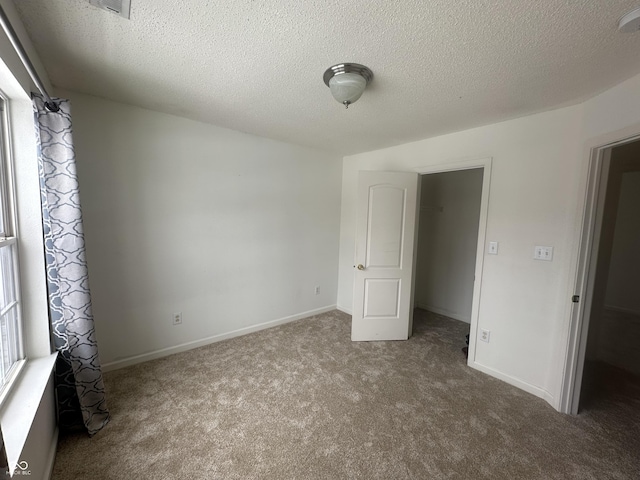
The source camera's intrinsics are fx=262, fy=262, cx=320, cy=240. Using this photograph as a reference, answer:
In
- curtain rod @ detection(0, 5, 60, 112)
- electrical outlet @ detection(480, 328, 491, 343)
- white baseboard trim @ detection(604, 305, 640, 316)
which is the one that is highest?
curtain rod @ detection(0, 5, 60, 112)

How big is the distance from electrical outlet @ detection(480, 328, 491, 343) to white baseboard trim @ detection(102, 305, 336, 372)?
2000 mm

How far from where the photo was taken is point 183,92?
1939 mm

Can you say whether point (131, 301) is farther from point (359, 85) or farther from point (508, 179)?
point (508, 179)

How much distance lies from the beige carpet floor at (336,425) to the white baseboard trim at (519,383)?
6 centimetres

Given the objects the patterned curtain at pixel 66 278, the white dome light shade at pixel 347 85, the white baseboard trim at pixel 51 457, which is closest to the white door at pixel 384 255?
the white dome light shade at pixel 347 85

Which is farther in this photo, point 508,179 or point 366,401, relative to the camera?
point 508,179

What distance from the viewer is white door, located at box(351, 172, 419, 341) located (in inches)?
115

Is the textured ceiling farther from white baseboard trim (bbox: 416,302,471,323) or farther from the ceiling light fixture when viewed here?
white baseboard trim (bbox: 416,302,471,323)

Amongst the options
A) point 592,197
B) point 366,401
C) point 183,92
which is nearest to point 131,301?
point 183,92

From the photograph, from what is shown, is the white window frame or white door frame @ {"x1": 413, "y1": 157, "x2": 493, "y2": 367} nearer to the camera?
the white window frame

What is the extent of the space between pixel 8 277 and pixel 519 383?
3626 millimetres

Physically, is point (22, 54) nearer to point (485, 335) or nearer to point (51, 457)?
point (51, 457)

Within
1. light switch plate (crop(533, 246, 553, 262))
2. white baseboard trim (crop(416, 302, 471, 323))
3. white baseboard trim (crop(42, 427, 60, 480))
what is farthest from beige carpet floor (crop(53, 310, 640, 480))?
white baseboard trim (crop(416, 302, 471, 323))

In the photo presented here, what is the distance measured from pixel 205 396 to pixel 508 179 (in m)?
3.08
